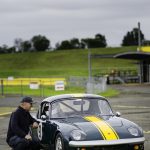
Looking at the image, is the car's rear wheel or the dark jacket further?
the car's rear wheel

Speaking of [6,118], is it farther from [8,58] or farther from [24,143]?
[8,58]

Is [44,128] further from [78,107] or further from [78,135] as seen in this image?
[78,135]

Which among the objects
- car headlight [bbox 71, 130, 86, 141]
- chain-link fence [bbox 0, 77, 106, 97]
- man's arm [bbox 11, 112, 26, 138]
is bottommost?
chain-link fence [bbox 0, 77, 106, 97]

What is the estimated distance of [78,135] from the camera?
12.0 m

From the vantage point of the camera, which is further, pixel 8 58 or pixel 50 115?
pixel 8 58

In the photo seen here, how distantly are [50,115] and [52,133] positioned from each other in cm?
73

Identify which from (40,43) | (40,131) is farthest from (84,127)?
(40,43)

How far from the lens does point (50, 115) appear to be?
13578 mm

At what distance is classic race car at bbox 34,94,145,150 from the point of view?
1182 centimetres

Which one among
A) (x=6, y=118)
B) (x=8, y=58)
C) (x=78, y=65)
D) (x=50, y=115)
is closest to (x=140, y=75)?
(x=6, y=118)

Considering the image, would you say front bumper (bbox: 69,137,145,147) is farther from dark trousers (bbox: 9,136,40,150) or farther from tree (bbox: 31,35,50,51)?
tree (bbox: 31,35,50,51)

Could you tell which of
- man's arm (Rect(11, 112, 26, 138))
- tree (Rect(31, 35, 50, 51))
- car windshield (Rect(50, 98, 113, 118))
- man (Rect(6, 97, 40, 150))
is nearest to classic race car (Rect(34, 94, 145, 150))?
car windshield (Rect(50, 98, 113, 118))

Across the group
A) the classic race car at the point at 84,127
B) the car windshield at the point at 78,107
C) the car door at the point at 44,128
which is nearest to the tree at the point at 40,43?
the car door at the point at 44,128

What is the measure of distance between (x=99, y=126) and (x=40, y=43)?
607 feet
